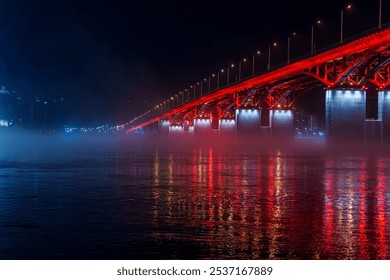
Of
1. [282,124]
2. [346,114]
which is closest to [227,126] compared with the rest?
[282,124]

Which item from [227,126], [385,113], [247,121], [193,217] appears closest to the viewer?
[193,217]

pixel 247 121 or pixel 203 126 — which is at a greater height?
pixel 203 126

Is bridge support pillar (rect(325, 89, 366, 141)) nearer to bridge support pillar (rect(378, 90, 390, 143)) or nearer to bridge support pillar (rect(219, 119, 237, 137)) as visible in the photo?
bridge support pillar (rect(378, 90, 390, 143))

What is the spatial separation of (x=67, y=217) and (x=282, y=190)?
10113mm

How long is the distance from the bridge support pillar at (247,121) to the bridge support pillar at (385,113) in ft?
150

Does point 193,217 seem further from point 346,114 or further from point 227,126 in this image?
point 227,126

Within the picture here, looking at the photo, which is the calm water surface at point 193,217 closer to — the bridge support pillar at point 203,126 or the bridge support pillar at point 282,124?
the bridge support pillar at point 282,124

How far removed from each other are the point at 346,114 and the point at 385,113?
5.06m

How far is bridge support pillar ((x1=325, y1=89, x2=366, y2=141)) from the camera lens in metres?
79.7

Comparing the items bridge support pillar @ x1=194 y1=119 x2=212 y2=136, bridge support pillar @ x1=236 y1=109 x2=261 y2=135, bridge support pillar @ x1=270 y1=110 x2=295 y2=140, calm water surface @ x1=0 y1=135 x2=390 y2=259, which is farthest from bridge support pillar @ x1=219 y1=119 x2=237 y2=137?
calm water surface @ x1=0 y1=135 x2=390 y2=259

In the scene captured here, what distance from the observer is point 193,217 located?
1839cm

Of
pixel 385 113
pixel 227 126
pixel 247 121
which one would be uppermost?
pixel 227 126

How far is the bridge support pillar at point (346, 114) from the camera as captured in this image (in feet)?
261

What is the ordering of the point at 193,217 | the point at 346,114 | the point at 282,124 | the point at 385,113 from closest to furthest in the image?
1. the point at 193,217
2. the point at 346,114
3. the point at 385,113
4. the point at 282,124
